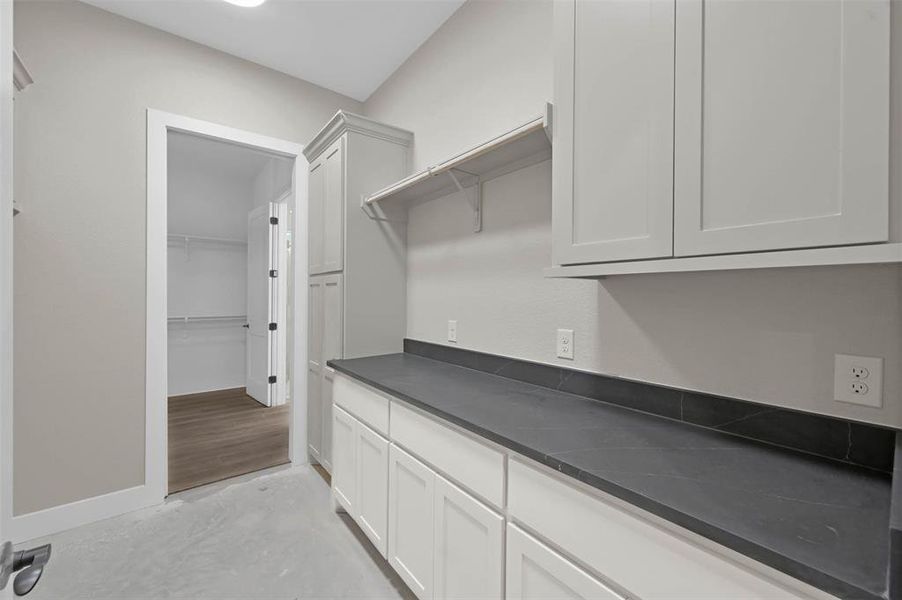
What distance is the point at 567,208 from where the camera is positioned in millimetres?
1204

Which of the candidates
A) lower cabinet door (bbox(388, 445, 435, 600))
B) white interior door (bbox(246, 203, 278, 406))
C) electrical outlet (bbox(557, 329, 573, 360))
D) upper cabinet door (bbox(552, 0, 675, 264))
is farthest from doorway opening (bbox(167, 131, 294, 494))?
upper cabinet door (bbox(552, 0, 675, 264))

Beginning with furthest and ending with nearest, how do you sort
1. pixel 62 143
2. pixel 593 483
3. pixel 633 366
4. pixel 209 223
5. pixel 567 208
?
pixel 209 223
pixel 62 143
pixel 633 366
pixel 567 208
pixel 593 483

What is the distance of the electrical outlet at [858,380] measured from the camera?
895mm

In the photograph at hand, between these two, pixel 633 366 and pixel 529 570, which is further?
pixel 633 366

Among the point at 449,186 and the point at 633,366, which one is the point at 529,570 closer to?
the point at 633,366

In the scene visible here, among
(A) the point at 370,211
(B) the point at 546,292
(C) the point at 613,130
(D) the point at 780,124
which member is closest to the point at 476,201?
(B) the point at 546,292

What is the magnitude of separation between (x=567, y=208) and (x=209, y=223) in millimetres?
4990

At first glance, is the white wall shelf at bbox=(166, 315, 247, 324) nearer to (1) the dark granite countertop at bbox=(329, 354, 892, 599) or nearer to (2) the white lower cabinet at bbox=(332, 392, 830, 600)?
(2) the white lower cabinet at bbox=(332, 392, 830, 600)

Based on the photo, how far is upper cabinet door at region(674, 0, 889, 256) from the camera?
708 millimetres

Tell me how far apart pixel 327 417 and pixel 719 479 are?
2.27 metres

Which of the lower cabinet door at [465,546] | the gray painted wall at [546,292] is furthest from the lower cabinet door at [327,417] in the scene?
the lower cabinet door at [465,546]

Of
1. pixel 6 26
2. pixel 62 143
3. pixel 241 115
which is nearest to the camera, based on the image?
pixel 6 26

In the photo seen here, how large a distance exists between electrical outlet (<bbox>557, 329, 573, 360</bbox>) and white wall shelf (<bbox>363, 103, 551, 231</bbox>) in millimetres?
716

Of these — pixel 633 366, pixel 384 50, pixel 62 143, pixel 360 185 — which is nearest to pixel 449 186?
pixel 360 185
